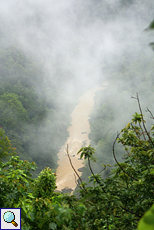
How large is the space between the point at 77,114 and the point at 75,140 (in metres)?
10.9

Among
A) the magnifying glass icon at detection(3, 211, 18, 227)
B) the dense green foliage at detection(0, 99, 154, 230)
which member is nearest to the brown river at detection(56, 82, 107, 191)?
the dense green foliage at detection(0, 99, 154, 230)

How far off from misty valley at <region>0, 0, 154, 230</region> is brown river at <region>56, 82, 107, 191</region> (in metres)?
0.19

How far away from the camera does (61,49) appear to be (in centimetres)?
6084

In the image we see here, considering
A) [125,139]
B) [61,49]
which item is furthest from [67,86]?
[125,139]

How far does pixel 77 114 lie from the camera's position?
139 ft

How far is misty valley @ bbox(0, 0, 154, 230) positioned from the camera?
1.91 m

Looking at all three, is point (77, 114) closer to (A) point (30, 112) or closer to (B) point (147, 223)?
(A) point (30, 112)

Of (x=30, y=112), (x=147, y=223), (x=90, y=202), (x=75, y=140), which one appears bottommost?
(x=147, y=223)

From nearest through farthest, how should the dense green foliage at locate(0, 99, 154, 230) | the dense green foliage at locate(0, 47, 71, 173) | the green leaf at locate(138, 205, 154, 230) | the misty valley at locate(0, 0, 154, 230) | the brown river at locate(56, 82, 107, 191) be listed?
the green leaf at locate(138, 205, 154, 230), the dense green foliage at locate(0, 99, 154, 230), the misty valley at locate(0, 0, 154, 230), the brown river at locate(56, 82, 107, 191), the dense green foliage at locate(0, 47, 71, 173)

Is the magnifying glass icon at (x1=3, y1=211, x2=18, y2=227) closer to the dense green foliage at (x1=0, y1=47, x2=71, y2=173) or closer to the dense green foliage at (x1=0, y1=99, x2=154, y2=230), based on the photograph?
the dense green foliage at (x1=0, y1=99, x2=154, y2=230)

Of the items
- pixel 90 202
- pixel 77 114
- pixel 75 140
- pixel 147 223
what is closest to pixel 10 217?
pixel 90 202

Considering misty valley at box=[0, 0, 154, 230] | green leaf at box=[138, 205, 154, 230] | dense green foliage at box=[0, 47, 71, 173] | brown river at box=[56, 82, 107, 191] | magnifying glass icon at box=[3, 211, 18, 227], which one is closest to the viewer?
green leaf at box=[138, 205, 154, 230]

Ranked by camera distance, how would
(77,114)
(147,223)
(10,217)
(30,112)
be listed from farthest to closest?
1. (77,114)
2. (30,112)
3. (10,217)
4. (147,223)

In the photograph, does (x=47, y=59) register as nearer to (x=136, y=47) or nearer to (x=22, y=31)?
(x=22, y=31)
